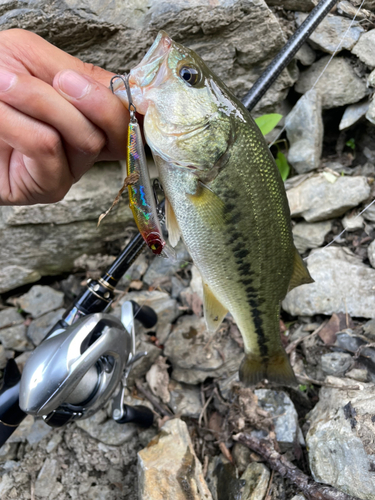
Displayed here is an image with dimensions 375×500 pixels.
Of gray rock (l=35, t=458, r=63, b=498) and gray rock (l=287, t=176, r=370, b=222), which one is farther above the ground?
gray rock (l=287, t=176, r=370, b=222)

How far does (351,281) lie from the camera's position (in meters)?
2.41

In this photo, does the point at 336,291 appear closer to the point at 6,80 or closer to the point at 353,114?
the point at 353,114

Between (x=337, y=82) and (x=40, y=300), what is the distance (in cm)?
307

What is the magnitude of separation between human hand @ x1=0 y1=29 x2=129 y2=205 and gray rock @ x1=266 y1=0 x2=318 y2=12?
192 cm

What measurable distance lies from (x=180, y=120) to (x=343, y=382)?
172 centimetres

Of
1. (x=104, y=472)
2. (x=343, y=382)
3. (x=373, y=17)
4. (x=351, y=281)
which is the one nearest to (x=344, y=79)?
(x=373, y=17)

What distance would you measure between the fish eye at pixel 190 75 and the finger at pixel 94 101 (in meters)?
0.25

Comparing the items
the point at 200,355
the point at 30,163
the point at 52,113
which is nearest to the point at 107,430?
the point at 200,355

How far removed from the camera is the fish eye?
50.2 inches

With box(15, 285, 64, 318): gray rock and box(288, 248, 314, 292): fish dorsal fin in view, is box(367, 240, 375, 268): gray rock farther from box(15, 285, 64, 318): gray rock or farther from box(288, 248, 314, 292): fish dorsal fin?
box(15, 285, 64, 318): gray rock

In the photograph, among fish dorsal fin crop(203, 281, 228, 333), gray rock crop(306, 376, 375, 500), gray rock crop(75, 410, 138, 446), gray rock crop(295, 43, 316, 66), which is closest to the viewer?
gray rock crop(306, 376, 375, 500)

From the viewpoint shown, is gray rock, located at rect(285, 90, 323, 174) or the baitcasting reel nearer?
the baitcasting reel

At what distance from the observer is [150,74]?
1.24 meters

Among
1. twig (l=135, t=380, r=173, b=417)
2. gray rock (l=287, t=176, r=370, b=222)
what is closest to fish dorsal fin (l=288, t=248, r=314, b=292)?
gray rock (l=287, t=176, r=370, b=222)
